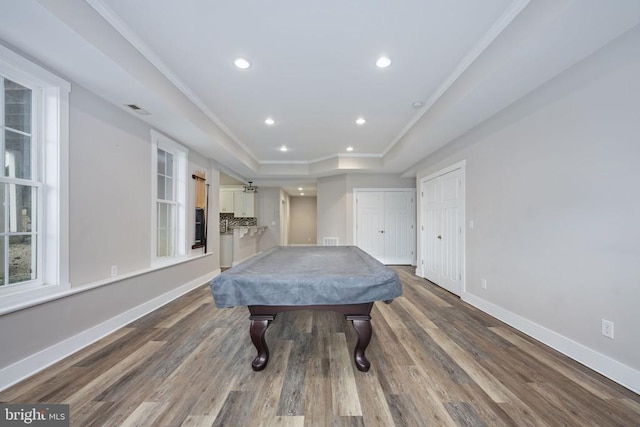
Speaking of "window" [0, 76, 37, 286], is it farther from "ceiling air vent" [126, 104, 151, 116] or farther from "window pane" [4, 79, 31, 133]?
"ceiling air vent" [126, 104, 151, 116]

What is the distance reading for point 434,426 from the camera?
126 cm

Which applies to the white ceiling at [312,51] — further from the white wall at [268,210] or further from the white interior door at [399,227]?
the white wall at [268,210]

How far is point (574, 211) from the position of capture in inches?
76.4

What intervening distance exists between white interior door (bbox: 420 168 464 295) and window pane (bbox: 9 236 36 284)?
451 cm

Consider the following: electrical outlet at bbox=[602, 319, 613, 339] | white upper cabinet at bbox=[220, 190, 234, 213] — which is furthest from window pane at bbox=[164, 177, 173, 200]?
electrical outlet at bbox=[602, 319, 613, 339]

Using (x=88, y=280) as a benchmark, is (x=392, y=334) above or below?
below

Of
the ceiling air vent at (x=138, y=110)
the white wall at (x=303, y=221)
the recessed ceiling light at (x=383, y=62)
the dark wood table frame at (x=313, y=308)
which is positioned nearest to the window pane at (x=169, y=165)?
the ceiling air vent at (x=138, y=110)

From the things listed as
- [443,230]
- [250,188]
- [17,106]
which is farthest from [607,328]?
[250,188]

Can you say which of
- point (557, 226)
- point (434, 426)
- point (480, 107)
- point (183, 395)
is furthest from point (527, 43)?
point (183, 395)

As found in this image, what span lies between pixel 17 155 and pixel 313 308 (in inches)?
96.8

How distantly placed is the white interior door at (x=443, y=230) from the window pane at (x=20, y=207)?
4529 millimetres

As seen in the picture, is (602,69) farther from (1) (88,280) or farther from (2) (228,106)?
(1) (88,280)

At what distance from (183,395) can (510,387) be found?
2.08 m

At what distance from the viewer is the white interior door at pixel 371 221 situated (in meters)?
5.84
